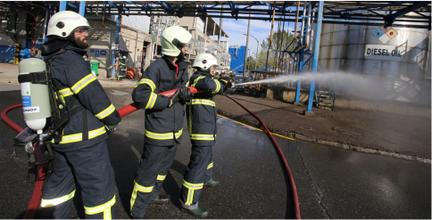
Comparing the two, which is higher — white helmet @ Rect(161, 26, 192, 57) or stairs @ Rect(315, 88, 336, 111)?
white helmet @ Rect(161, 26, 192, 57)

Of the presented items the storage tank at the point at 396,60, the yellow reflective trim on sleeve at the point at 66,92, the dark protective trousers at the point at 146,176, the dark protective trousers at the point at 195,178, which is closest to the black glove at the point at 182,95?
the dark protective trousers at the point at 146,176

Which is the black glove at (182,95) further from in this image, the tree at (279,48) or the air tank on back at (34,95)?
the tree at (279,48)

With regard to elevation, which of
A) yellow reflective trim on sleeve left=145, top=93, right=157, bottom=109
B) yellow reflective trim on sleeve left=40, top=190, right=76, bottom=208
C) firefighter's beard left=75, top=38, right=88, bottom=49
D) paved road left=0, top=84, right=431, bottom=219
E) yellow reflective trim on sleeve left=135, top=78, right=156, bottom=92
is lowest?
paved road left=0, top=84, right=431, bottom=219

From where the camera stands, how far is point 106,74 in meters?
19.6

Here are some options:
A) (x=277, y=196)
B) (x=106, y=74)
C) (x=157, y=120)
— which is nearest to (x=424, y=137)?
(x=277, y=196)

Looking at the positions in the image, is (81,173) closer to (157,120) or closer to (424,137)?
(157,120)

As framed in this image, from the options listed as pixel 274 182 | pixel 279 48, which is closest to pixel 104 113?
pixel 274 182

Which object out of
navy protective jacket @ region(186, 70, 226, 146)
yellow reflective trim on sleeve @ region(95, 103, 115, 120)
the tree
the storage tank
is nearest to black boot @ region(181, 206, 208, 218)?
navy protective jacket @ region(186, 70, 226, 146)

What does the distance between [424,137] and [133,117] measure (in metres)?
8.34

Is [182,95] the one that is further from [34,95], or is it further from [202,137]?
[34,95]

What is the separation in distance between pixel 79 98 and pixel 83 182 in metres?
0.62

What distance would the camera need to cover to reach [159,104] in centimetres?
218

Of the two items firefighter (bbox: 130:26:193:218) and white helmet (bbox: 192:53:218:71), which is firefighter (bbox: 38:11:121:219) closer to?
firefighter (bbox: 130:26:193:218)

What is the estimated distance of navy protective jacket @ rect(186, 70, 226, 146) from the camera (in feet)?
8.83
